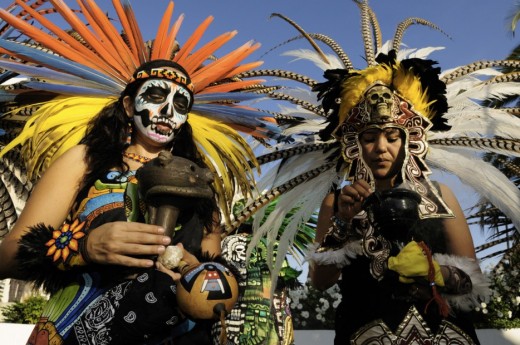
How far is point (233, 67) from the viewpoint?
106 inches

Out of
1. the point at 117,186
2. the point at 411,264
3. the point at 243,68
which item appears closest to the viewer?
the point at 411,264

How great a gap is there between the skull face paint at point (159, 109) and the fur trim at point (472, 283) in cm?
127

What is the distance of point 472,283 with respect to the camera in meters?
2.07

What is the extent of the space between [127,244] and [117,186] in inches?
16.8

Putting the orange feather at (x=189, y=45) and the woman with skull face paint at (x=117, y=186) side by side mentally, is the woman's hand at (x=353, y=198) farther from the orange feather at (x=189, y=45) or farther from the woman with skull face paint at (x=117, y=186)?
the orange feather at (x=189, y=45)

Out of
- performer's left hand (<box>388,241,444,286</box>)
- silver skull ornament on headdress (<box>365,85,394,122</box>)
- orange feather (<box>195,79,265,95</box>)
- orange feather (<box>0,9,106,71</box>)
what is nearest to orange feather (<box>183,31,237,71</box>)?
orange feather (<box>195,79,265,95</box>)

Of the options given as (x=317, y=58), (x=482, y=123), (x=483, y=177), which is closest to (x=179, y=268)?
(x=483, y=177)

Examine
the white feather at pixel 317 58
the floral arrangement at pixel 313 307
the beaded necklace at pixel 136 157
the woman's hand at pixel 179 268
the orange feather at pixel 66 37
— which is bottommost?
the floral arrangement at pixel 313 307

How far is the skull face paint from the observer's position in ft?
6.89

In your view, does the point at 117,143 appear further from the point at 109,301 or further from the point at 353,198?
the point at 353,198

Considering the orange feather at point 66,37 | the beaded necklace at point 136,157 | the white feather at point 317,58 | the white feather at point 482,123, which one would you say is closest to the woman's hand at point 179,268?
the beaded necklace at point 136,157

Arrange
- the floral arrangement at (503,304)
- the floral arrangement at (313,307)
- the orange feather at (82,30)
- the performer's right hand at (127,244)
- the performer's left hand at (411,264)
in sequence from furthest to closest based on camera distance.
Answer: the floral arrangement at (313,307)
the floral arrangement at (503,304)
the orange feather at (82,30)
the performer's left hand at (411,264)
the performer's right hand at (127,244)

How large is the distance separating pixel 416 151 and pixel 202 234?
1139 millimetres

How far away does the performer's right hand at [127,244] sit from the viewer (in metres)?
1.62
